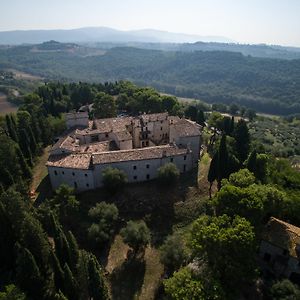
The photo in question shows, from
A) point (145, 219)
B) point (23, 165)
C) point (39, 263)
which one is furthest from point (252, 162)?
point (23, 165)

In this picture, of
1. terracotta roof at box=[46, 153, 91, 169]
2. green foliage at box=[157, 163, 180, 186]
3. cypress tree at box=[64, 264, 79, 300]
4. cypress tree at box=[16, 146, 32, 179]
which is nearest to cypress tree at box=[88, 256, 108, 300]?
cypress tree at box=[64, 264, 79, 300]

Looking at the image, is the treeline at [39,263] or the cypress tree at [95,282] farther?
the treeline at [39,263]

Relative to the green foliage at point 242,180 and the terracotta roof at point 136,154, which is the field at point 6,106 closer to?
the terracotta roof at point 136,154

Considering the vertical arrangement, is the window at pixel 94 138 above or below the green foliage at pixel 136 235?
above

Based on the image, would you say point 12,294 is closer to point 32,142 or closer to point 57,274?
point 57,274

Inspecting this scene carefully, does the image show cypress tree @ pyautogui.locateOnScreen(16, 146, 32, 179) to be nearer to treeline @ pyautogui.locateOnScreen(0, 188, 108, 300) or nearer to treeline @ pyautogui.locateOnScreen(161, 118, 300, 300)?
treeline @ pyautogui.locateOnScreen(0, 188, 108, 300)

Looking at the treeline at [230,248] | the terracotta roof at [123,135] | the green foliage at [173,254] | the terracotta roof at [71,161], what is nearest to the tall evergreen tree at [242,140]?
the treeline at [230,248]
